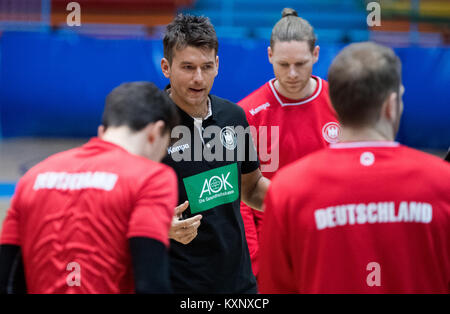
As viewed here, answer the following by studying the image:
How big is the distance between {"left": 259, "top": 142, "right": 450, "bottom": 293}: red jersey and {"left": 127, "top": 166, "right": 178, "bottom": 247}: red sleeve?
0.36 metres

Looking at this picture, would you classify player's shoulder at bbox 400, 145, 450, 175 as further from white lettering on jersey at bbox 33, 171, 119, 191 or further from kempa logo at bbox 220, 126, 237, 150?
kempa logo at bbox 220, 126, 237, 150

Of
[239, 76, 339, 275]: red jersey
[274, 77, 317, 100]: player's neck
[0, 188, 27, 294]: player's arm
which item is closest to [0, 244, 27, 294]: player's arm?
[0, 188, 27, 294]: player's arm

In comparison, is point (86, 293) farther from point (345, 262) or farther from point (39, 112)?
point (39, 112)

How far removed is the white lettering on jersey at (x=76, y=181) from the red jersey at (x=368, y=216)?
1.90 ft

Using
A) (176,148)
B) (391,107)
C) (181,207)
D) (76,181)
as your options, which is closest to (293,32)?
(176,148)

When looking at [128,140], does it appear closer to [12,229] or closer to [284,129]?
[12,229]

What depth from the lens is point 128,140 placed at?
2.29 metres

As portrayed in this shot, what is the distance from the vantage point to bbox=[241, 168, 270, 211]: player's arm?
3869mm

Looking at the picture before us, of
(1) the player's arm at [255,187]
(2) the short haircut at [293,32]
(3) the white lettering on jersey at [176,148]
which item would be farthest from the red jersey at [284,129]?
(3) the white lettering on jersey at [176,148]

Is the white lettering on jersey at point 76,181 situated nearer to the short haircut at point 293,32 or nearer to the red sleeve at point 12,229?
the red sleeve at point 12,229

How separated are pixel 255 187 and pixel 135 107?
68.6 inches

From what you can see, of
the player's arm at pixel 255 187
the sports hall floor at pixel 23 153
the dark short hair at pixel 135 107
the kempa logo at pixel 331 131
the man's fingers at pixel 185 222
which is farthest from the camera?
the sports hall floor at pixel 23 153

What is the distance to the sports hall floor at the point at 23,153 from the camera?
954 centimetres
